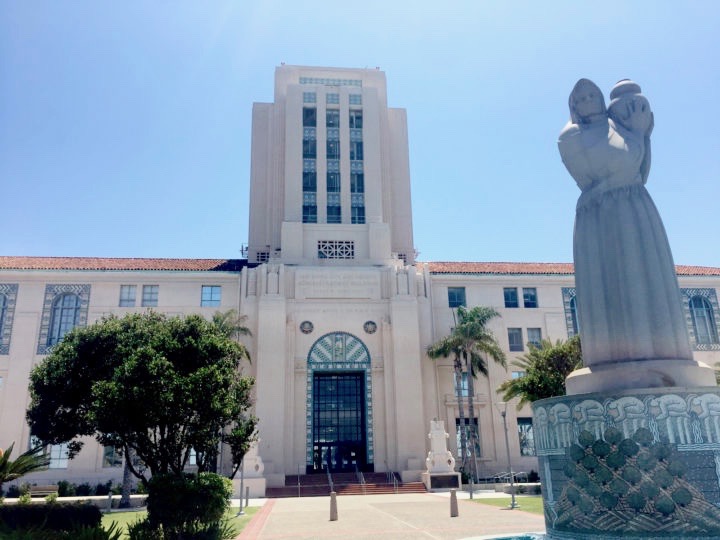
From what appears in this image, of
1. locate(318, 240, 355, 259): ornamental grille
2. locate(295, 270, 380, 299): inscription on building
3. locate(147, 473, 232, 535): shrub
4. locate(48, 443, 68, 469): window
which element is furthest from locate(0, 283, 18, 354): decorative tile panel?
locate(147, 473, 232, 535): shrub

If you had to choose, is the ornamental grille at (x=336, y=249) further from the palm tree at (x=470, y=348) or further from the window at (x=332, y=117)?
the window at (x=332, y=117)

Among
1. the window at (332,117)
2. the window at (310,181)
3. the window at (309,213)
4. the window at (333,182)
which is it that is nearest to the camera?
the window at (309,213)

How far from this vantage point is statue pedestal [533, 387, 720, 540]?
8484 millimetres

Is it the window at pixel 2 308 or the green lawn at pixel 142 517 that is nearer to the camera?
the green lawn at pixel 142 517

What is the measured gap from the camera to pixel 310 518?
22219 millimetres

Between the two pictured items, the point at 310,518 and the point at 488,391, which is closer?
the point at 310,518

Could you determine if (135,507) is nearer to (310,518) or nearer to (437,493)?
(310,518)

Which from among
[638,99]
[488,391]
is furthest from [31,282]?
[638,99]

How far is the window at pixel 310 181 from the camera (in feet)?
163

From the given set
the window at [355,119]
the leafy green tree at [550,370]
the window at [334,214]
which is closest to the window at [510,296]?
the leafy green tree at [550,370]

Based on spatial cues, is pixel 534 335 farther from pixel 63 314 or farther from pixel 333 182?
pixel 63 314

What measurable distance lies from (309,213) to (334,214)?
2.09 meters

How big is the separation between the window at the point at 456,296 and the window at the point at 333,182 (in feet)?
42.0

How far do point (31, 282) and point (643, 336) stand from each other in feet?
145
